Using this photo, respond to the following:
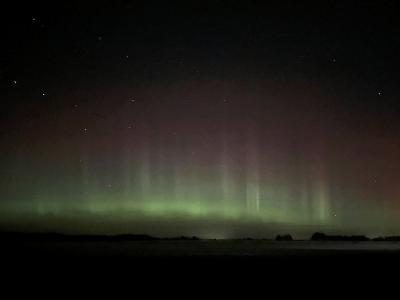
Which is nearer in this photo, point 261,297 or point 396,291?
point 261,297

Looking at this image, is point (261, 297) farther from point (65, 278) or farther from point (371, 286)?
point (65, 278)

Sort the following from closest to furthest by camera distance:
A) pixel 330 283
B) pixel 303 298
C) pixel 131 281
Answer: pixel 303 298 → pixel 330 283 → pixel 131 281

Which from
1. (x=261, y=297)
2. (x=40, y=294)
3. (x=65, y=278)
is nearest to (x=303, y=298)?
(x=261, y=297)

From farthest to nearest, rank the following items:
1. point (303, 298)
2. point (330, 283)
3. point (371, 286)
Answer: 1. point (330, 283)
2. point (371, 286)
3. point (303, 298)

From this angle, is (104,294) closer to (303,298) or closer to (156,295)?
(156,295)

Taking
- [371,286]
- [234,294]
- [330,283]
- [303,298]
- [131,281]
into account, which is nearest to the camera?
[303,298]

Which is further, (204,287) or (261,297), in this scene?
(204,287)

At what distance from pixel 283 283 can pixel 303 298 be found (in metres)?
7.24

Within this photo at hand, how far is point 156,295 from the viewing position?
24078 mm

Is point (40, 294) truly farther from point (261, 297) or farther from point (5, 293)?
point (261, 297)

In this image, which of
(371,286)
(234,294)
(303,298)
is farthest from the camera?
(371,286)

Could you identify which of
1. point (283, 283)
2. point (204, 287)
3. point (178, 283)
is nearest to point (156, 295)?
point (204, 287)

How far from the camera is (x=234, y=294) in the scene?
23.8 m

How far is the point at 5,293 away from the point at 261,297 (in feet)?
33.3
